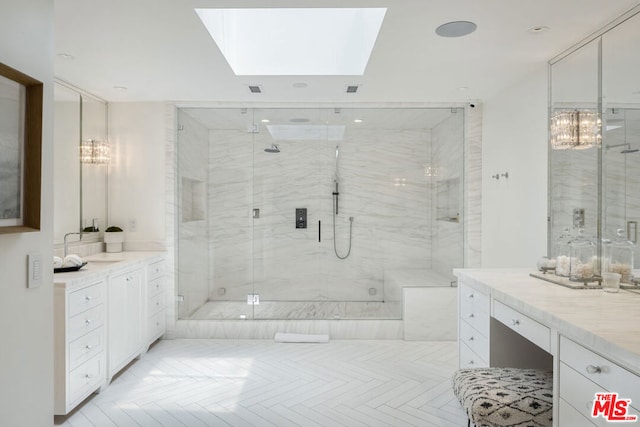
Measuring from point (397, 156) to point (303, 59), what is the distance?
5.30 ft

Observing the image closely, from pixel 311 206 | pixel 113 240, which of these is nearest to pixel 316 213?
pixel 311 206

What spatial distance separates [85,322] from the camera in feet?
9.12

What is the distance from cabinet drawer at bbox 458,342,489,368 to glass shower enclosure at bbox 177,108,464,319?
149 cm

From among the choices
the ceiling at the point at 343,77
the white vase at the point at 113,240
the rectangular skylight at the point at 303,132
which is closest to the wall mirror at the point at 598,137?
the ceiling at the point at 343,77

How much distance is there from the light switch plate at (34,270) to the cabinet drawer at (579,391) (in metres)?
1.95

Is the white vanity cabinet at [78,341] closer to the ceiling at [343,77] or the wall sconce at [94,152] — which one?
the wall sconce at [94,152]

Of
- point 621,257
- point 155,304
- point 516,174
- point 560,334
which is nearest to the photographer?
point 560,334

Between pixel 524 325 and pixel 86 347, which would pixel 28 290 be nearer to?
pixel 86 347

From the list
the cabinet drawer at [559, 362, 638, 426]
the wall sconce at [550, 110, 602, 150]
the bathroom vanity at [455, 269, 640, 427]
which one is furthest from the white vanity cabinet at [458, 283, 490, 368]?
the wall sconce at [550, 110, 602, 150]

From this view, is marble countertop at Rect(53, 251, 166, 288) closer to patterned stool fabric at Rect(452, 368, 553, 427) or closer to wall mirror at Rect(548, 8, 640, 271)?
patterned stool fabric at Rect(452, 368, 553, 427)

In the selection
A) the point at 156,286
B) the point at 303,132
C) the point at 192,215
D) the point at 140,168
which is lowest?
the point at 156,286

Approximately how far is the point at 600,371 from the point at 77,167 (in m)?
→ 3.97

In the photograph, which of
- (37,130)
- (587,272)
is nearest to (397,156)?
(587,272)

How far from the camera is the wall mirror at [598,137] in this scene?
7.53 feet
